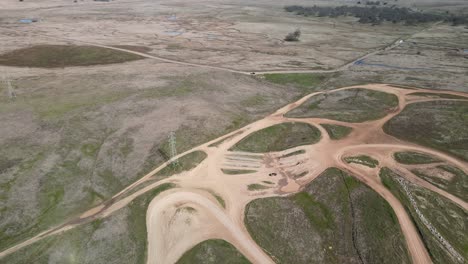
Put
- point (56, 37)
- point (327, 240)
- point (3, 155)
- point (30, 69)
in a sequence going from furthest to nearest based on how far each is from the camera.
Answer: point (56, 37) → point (30, 69) → point (3, 155) → point (327, 240)

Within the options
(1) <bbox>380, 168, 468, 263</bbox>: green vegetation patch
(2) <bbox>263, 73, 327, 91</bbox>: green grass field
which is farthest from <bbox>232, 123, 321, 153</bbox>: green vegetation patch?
(2) <bbox>263, 73, 327, 91</bbox>: green grass field

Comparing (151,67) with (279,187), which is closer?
(279,187)

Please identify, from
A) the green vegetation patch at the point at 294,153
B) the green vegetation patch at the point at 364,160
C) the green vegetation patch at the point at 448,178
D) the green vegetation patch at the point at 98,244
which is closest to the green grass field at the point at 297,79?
the green vegetation patch at the point at 294,153

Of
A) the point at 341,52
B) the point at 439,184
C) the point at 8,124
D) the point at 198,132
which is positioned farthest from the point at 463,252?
the point at 341,52

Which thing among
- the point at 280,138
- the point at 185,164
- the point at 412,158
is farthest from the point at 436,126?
the point at 185,164

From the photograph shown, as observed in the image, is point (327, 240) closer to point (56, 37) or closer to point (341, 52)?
point (341, 52)

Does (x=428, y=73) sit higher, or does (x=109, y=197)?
(x=428, y=73)

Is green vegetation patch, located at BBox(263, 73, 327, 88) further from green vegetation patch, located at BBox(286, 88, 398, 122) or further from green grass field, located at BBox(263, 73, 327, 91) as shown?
green vegetation patch, located at BBox(286, 88, 398, 122)
